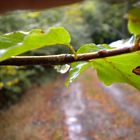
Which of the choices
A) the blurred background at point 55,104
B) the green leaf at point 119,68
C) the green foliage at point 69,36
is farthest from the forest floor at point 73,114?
the green leaf at point 119,68

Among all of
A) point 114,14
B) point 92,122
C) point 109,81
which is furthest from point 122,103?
point 109,81

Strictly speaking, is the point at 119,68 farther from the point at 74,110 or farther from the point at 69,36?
the point at 74,110

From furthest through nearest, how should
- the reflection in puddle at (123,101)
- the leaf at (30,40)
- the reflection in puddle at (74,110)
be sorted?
the reflection in puddle at (123,101) → the reflection in puddle at (74,110) → the leaf at (30,40)

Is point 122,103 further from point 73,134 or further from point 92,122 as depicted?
point 73,134

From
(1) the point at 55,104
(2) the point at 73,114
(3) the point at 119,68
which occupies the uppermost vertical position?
(3) the point at 119,68

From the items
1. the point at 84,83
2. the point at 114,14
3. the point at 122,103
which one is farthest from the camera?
the point at 114,14

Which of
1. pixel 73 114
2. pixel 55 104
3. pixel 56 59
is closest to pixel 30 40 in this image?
pixel 56 59

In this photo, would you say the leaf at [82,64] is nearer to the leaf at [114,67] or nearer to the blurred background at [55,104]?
the leaf at [114,67]
